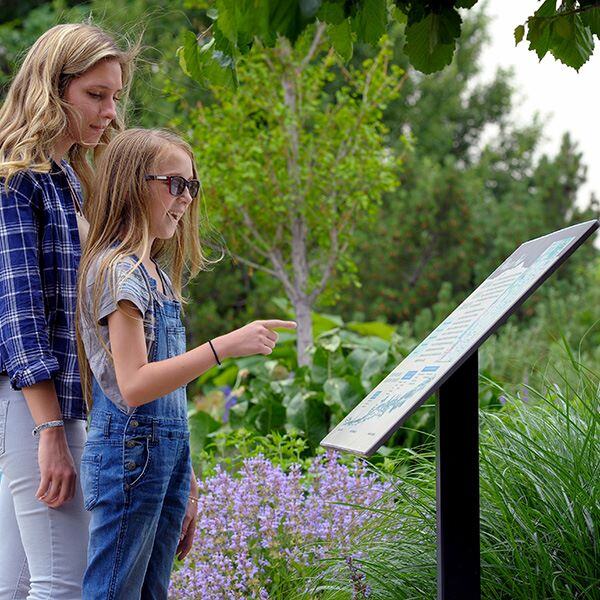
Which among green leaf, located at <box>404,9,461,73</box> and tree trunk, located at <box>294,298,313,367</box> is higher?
tree trunk, located at <box>294,298,313,367</box>

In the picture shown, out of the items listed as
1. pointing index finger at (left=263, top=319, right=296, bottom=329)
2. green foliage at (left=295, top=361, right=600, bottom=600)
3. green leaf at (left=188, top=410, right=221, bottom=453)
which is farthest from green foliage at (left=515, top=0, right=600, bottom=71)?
green leaf at (left=188, top=410, right=221, bottom=453)

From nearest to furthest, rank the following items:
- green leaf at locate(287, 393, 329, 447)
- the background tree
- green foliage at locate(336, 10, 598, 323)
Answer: green leaf at locate(287, 393, 329, 447), the background tree, green foliage at locate(336, 10, 598, 323)

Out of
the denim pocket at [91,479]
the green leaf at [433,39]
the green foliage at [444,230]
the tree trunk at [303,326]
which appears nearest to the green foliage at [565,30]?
the green leaf at [433,39]

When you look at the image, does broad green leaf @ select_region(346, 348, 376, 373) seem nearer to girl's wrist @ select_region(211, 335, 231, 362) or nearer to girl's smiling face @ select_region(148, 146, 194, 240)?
girl's smiling face @ select_region(148, 146, 194, 240)

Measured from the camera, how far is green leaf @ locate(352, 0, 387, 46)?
66.6 inches

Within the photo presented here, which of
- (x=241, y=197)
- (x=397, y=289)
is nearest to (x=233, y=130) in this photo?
(x=241, y=197)

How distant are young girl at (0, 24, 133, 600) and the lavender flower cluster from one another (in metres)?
0.81

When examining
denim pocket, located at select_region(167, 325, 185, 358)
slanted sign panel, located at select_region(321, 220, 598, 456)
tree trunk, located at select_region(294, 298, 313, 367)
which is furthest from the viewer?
tree trunk, located at select_region(294, 298, 313, 367)

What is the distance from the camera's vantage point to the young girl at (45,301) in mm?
2047

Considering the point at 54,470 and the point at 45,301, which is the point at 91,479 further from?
the point at 45,301

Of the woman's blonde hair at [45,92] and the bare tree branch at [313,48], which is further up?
the bare tree branch at [313,48]

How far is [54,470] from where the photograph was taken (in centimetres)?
204

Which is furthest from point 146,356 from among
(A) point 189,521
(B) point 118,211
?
(A) point 189,521

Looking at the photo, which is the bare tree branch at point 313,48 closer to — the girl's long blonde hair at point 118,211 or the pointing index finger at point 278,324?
the girl's long blonde hair at point 118,211
